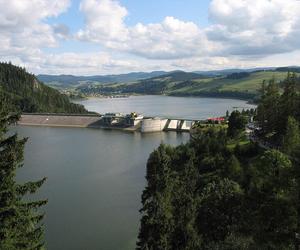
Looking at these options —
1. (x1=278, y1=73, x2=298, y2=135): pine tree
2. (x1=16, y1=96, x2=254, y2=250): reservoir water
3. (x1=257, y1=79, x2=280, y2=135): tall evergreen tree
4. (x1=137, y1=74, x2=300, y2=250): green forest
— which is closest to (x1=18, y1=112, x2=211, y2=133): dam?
(x1=16, y1=96, x2=254, y2=250): reservoir water

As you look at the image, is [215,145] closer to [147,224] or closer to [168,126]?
[147,224]

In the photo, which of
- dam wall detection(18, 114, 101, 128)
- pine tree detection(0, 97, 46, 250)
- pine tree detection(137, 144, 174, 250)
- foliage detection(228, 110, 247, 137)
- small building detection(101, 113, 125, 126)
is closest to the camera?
pine tree detection(0, 97, 46, 250)

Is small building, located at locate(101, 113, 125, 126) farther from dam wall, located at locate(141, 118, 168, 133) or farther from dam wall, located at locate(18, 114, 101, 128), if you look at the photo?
dam wall, located at locate(141, 118, 168, 133)

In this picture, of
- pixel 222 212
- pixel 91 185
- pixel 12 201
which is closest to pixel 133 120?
pixel 91 185

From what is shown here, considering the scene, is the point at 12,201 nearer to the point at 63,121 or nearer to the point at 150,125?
the point at 150,125

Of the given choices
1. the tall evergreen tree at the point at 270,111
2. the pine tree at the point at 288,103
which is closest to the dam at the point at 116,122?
the tall evergreen tree at the point at 270,111

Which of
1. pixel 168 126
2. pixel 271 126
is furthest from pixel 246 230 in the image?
pixel 168 126
